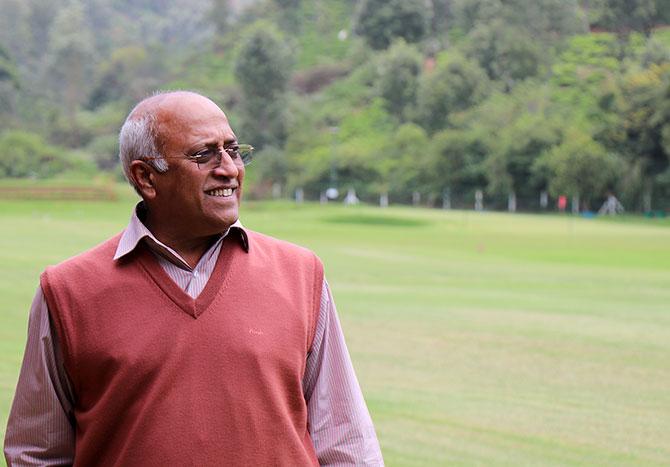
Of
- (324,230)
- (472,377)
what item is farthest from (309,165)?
(472,377)

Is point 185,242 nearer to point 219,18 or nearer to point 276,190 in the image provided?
point 276,190

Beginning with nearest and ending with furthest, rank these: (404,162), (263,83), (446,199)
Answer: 1. (446,199)
2. (404,162)
3. (263,83)

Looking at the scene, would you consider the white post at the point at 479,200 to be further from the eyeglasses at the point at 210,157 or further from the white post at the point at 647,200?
the eyeglasses at the point at 210,157

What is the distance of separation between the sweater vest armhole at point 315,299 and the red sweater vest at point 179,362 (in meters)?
0.04

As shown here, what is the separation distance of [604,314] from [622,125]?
4543 cm

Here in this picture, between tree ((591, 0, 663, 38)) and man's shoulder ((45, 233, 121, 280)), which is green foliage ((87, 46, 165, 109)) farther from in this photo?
man's shoulder ((45, 233, 121, 280))

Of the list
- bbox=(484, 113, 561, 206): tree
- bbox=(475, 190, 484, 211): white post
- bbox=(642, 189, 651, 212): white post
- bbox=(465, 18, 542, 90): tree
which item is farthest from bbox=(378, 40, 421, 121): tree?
bbox=(642, 189, 651, 212): white post

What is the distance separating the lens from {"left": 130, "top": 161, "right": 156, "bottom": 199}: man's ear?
128 inches

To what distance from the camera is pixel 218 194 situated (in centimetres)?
321

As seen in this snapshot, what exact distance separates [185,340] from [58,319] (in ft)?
1.13

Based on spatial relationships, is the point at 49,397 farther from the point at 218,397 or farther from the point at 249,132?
the point at 249,132

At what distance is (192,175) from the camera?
126 inches

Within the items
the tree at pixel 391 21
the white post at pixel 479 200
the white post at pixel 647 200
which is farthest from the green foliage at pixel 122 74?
the white post at pixel 647 200

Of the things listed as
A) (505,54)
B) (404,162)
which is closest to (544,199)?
(404,162)
